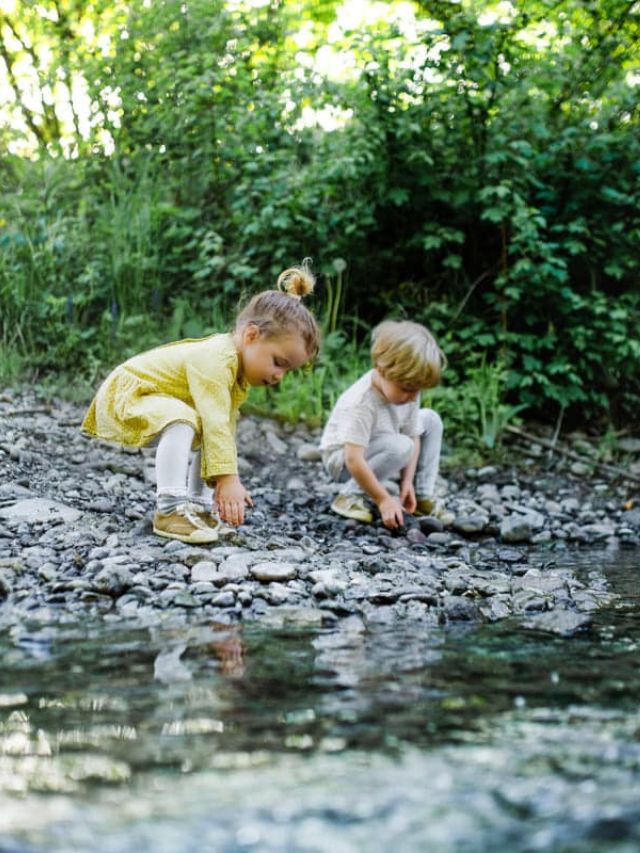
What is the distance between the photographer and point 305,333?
3.37 metres

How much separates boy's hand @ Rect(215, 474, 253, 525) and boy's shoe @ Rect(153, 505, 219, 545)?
0.11 m

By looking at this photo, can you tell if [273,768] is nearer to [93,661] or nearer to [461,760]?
[461,760]

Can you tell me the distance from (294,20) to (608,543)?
452 centimetres

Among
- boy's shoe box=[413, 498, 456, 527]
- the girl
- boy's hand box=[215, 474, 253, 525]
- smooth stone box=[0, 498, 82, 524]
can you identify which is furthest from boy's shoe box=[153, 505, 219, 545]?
boy's shoe box=[413, 498, 456, 527]

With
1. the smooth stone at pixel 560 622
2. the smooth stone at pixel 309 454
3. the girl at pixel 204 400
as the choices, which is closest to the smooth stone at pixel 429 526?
the girl at pixel 204 400

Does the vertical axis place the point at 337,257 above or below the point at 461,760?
above

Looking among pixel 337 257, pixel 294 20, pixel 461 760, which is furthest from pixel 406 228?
pixel 461 760

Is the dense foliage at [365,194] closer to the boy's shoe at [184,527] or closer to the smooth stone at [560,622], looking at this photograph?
the boy's shoe at [184,527]

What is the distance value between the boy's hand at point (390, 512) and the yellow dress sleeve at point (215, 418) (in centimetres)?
87

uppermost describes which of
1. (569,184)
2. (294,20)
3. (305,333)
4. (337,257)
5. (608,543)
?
(294,20)

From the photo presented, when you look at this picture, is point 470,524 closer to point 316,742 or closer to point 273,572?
point 273,572

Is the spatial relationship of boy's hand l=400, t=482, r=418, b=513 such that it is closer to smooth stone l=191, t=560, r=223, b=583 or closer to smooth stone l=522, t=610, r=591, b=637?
smooth stone l=191, t=560, r=223, b=583

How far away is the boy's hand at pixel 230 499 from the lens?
3.23 meters

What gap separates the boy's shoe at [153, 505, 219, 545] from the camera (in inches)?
129
